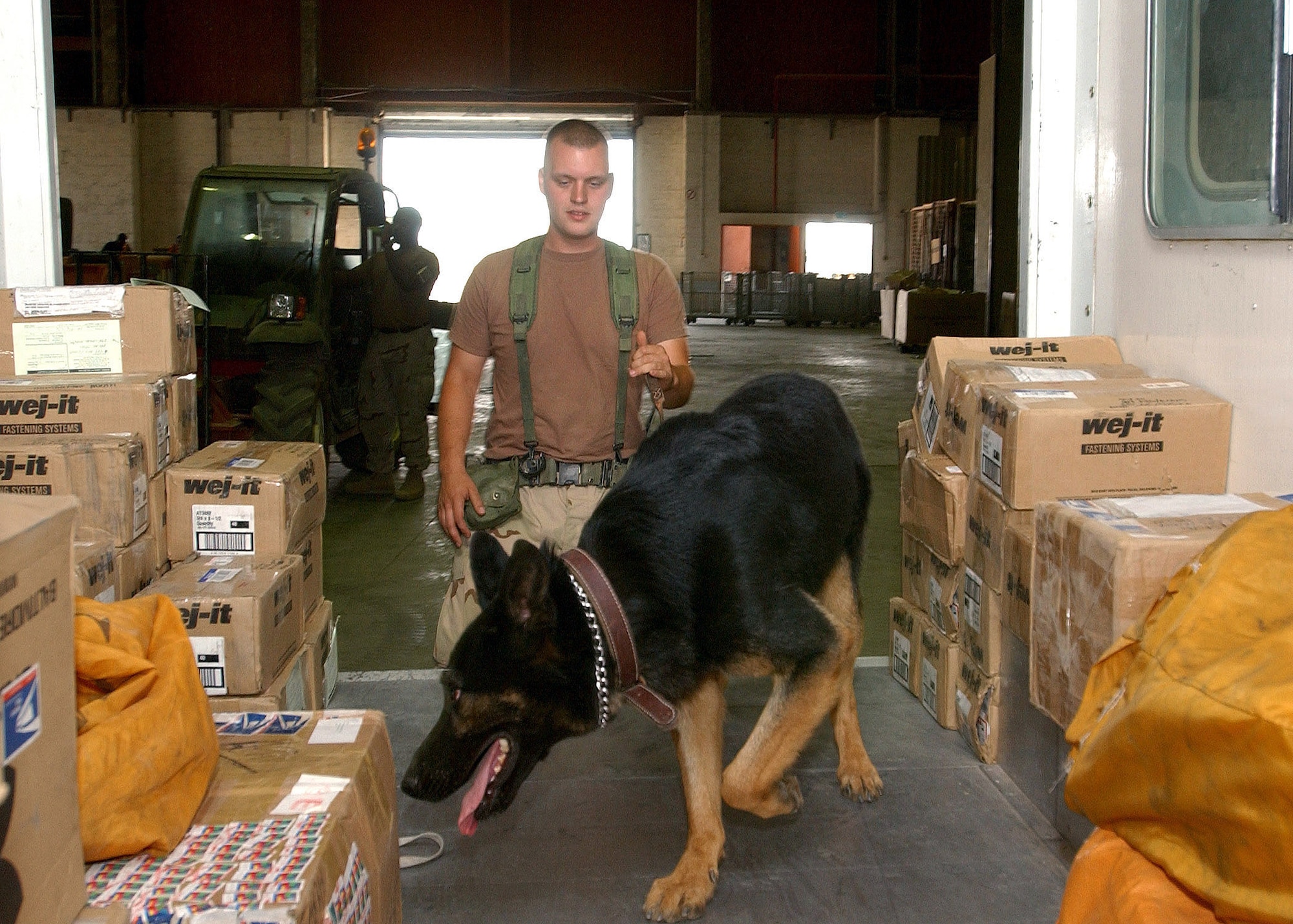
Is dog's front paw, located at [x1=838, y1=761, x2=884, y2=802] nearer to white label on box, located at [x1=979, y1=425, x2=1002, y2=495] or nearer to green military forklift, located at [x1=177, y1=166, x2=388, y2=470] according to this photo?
white label on box, located at [x1=979, y1=425, x2=1002, y2=495]

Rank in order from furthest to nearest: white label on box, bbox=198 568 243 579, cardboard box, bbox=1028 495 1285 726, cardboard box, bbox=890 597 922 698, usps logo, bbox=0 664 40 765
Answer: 1. cardboard box, bbox=890 597 922 698
2. white label on box, bbox=198 568 243 579
3. cardboard box, bbox=1028 495 1285 726
4. usps logo, bbox=0 664 40 765

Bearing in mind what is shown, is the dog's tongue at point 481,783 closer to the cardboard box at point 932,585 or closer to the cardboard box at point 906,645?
the cardboard box at point 932,585

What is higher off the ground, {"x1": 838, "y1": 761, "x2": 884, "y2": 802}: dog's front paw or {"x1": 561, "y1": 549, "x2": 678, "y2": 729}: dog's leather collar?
{"x1": 561, "y1": 549, "x2": 678, "y2": 729}: dog's leather collar

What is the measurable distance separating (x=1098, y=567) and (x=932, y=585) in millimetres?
1509

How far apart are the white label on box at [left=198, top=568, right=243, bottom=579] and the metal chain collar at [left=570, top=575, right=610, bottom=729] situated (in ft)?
4.15

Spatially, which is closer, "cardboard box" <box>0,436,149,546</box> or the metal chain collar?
the metal chain collar

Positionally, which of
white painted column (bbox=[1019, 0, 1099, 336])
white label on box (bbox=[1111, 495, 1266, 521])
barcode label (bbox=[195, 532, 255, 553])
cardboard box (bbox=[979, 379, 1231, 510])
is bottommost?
barcode label (bbox=[195, 532, 255, 553])

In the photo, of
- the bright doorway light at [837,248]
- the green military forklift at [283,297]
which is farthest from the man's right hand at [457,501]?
the bright doorway light at [837,248]

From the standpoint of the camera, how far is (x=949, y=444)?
12.4 feet

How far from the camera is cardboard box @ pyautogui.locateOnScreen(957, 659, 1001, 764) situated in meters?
3.54

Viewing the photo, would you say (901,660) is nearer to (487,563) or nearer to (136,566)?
(487,563)

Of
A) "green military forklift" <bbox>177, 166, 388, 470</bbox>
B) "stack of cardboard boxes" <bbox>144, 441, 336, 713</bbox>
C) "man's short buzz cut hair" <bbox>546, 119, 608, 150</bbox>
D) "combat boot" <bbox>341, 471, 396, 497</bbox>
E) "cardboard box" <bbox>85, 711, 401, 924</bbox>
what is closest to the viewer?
"cardboard box" <bbox>85, 711, 401, 924</bbox>

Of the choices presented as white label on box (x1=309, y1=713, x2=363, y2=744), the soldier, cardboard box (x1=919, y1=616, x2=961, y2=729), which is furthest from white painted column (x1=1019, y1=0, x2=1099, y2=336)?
the soldier

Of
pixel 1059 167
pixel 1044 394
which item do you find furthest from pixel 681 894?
pixel 1059 167
